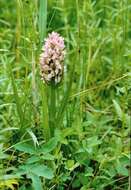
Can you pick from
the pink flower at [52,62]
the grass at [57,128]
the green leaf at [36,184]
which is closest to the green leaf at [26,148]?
the grass at [57,128]

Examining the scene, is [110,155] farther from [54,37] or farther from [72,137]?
[54,37]

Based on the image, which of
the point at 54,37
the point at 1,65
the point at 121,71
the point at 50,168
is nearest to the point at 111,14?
the point at 121,71

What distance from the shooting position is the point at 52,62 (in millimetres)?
1876

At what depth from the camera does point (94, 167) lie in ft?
6.63

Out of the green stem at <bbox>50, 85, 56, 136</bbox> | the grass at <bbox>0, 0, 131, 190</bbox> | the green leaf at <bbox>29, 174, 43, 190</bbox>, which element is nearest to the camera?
the green leaf at <bbox>29, 174, 43, 190</bbox>

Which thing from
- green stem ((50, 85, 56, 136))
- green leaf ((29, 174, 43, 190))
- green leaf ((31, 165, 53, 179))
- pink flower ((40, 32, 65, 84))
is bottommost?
green leaf ((29, 174, 43, 190))

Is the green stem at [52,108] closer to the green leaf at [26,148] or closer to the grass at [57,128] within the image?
the grass at [57,128]

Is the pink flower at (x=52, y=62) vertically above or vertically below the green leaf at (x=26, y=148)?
above

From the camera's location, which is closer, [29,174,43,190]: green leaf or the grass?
[29,174,43,190]: green leaf

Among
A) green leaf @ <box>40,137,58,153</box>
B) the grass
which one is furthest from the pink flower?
green leaf @ <box>40,137,58,153</box>

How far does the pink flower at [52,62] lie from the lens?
1865mm

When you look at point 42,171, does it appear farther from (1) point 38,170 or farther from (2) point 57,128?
(2) point 57,128

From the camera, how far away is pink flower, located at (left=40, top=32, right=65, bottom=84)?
73.4 inches

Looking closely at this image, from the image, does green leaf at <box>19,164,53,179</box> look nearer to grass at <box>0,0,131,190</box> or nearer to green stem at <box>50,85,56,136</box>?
grass at <box>0,0,131,190</box>
